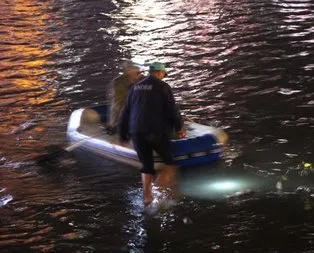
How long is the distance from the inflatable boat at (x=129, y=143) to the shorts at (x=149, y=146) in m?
0.89

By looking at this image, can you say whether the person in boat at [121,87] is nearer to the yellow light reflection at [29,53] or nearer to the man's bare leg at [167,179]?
the man's bare leg at [167,179]

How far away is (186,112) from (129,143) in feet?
9.64

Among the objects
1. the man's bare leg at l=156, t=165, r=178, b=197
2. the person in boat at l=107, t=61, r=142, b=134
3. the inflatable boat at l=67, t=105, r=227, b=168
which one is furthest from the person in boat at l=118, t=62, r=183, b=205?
the person in boat at l=107, t=61, r=142, b=134

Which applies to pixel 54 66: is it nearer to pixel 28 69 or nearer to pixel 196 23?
pixel 28 69

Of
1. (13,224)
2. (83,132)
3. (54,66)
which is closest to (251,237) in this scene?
(13,224)

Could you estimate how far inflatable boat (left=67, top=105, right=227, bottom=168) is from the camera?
9.51 meters

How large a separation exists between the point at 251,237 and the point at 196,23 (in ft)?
51.5

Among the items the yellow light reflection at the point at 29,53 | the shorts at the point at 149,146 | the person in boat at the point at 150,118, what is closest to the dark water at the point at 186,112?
the yellow light reflection at the point at 29,53

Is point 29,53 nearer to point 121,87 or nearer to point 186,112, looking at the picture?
point 186,112

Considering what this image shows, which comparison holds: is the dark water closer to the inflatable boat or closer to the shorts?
the inflatable boat

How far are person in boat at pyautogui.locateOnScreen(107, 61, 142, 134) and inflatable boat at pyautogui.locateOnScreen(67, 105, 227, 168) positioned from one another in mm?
400

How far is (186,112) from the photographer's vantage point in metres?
12.8

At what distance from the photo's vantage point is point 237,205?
833cm

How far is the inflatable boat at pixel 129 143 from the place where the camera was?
31.2 ft
